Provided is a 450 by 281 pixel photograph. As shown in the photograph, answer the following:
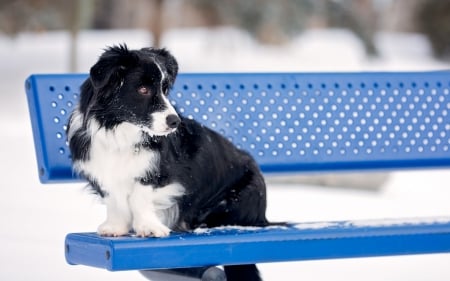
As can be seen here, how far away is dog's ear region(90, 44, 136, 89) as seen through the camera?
12.9 feet

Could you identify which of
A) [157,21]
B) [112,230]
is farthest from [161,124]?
[157,21]

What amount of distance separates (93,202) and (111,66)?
822mm

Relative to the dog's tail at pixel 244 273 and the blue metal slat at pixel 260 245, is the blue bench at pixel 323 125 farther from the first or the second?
the dog's tail at pixel 244 273

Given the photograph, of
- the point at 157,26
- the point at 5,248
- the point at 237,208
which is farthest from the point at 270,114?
the point at 157,26

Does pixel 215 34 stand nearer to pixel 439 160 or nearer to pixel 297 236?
pixel 439 160

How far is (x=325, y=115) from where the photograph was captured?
537 cm

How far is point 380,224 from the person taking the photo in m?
4.23

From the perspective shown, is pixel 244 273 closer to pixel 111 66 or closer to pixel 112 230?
pixel 112 230

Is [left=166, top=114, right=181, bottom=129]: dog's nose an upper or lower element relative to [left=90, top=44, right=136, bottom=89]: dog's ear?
lower

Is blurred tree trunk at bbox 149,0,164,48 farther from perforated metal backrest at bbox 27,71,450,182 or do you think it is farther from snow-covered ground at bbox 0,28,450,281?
perforated metal backrest at bbox 27,71,450,182

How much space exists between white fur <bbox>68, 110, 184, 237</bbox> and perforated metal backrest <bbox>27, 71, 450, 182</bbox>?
80 cm

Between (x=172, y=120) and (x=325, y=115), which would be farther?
(x=325, y=115)

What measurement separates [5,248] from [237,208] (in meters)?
2.20

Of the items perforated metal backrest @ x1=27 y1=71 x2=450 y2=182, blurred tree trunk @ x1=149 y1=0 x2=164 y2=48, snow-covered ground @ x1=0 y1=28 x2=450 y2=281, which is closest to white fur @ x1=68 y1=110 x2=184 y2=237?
snow-covered ground @ x1=0 y1=28 x2=450 y2=281
